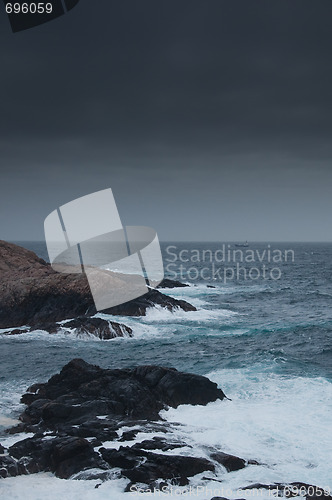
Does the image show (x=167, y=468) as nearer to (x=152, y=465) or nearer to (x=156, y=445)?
(x=152, y=465)

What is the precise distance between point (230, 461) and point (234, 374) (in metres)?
9.13

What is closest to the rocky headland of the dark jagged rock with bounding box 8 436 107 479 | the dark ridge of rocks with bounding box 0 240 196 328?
the dark ridge of rocks with bounding box 0 240 196 328

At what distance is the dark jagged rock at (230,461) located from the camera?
12969 millimetres

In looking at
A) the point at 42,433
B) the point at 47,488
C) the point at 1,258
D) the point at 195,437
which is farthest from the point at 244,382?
the point at 1,258

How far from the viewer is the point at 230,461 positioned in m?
13.1

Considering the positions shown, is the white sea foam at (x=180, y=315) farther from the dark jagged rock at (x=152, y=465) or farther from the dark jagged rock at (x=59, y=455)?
the dark jagged rock at (x=152, y=465)

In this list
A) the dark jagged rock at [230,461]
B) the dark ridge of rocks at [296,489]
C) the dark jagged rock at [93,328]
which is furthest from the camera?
the dark jagged rock at [93,328]

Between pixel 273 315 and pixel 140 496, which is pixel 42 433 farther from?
pixel 273 315

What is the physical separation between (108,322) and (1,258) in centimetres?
1567

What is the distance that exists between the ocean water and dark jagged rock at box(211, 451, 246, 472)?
0.73ft

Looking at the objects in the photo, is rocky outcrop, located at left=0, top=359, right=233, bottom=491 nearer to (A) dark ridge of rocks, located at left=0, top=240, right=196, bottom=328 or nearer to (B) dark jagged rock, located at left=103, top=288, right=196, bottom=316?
(A) dark ridge of rocks, located at left=0, top=240, right=196, bottom=328

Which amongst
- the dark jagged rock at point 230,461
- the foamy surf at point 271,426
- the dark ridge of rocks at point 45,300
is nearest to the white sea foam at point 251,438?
the foamy surf at point 271,426

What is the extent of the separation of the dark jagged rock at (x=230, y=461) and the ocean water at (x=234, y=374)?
0.73 feet

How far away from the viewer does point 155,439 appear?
46.5 feet
